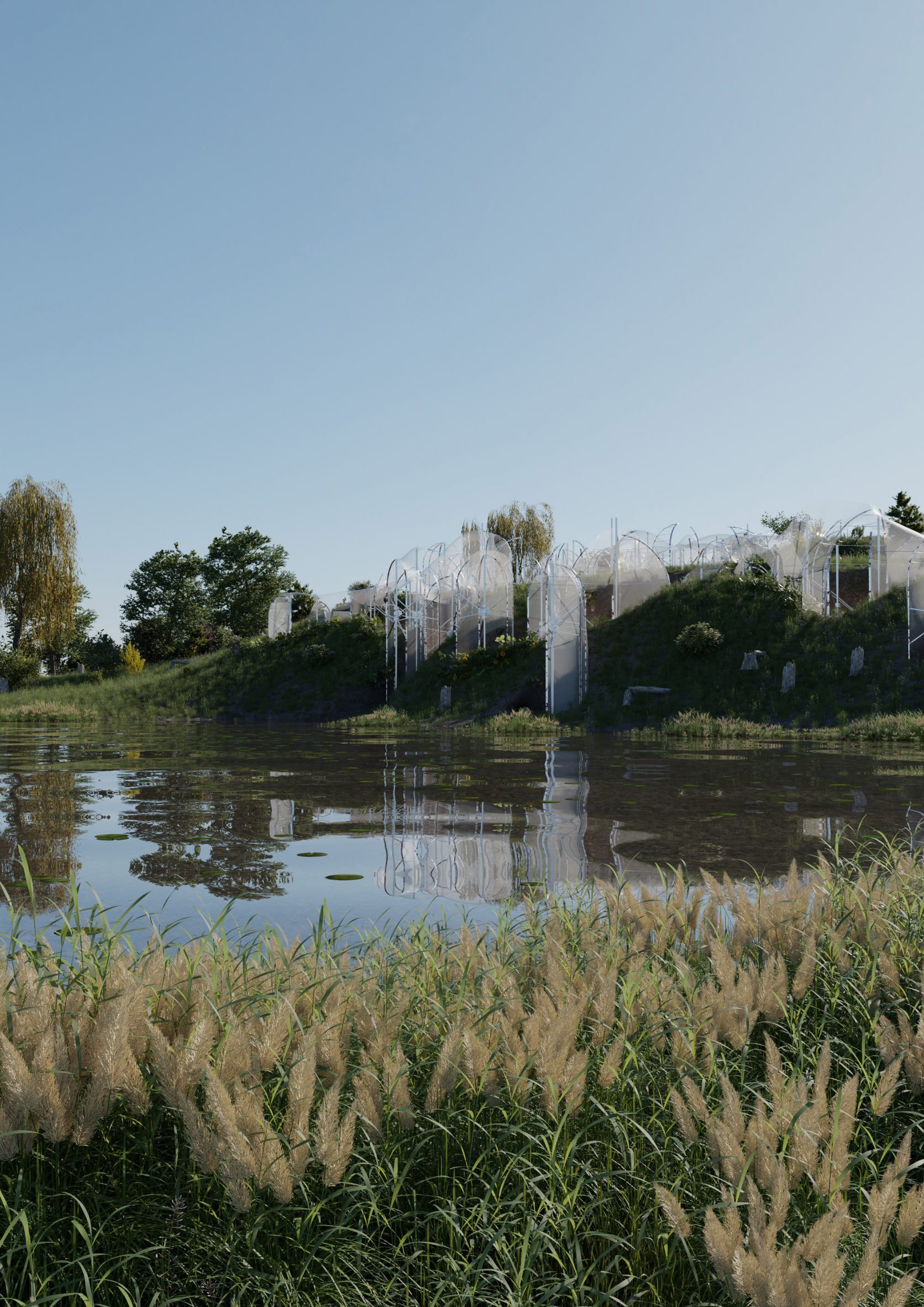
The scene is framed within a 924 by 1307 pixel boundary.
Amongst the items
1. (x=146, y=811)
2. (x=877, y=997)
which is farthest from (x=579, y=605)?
(x=877, y=997)

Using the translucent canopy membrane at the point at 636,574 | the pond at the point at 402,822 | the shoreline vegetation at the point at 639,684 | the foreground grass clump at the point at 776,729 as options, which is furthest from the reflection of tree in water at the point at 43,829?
the translucent canopy membrane at the point at 636,574

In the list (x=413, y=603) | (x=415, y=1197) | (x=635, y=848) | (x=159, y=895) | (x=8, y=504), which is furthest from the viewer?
(x=8, y=504)

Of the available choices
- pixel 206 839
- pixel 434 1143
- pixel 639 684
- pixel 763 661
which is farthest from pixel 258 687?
pixel 434 1143

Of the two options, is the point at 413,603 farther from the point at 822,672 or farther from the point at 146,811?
the point at 146,811

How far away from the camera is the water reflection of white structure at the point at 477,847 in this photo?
592 cm

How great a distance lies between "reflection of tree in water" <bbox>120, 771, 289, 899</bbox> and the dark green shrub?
17.9 m

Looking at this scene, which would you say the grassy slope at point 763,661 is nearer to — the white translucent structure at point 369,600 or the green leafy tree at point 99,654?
the white translucent structure at point 369,600

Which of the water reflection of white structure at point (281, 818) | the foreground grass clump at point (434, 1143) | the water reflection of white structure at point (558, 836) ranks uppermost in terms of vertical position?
the foreground grass clump at point (434, 1143)

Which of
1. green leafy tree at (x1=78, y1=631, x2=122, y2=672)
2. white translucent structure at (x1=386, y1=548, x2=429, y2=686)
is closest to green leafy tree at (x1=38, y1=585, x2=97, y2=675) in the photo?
green leafy tree at (x1=78, y1=631, x2=122, y2=672)

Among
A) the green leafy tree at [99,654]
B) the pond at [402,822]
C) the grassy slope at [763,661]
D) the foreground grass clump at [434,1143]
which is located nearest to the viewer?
the foreground grass clump at [434,1143]

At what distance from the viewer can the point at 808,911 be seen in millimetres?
3904

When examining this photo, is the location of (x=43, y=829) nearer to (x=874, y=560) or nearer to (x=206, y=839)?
(x=206, y=839)

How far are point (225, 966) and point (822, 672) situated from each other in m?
24.0

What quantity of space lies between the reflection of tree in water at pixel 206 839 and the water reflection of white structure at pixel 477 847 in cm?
86
